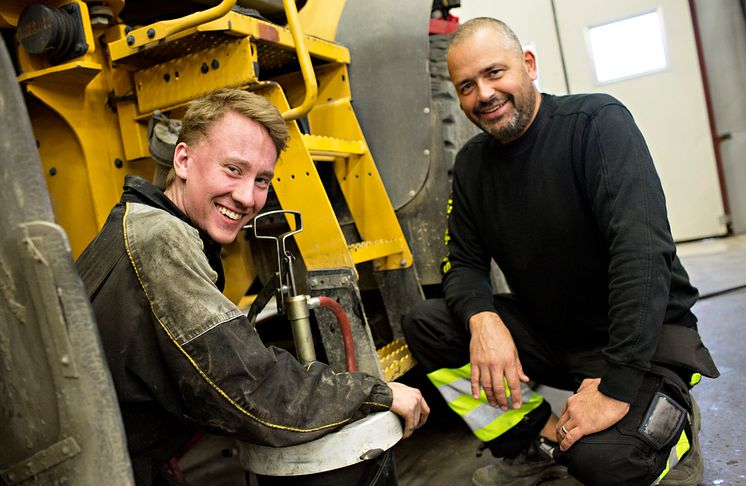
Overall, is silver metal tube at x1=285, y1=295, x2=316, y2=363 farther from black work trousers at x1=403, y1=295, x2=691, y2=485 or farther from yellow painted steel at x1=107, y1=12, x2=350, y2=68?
yellow painted steel at x1=107, y1=12, x2=350, y2=68

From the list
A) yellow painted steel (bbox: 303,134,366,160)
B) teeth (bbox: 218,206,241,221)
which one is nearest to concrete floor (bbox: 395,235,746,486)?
yellow painted steel (bbox: 303,134,366,160)

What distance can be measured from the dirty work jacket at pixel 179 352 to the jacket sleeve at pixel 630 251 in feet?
2.32

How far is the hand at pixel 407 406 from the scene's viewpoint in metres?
1.40

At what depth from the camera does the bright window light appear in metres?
6.32

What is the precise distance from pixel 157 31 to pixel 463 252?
1094 millimetres

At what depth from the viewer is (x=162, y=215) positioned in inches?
47.7

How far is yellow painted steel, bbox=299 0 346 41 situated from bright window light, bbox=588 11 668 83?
4.59 metres

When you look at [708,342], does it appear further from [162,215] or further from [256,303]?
[162,215]

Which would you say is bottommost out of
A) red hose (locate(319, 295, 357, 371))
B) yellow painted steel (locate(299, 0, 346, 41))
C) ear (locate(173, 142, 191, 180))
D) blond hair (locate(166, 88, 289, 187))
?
red hose (locate(319, 295, 357, 371))

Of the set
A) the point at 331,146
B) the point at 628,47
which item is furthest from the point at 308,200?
the point at 628,47

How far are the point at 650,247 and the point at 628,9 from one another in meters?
5.48

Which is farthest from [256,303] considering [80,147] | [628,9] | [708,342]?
[628,9]

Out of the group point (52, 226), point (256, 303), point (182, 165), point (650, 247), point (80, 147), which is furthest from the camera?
point (80, 147)

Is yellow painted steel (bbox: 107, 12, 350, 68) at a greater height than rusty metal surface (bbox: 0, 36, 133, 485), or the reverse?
yellow painted steel (bbox: 107, 12, 350, 68)
